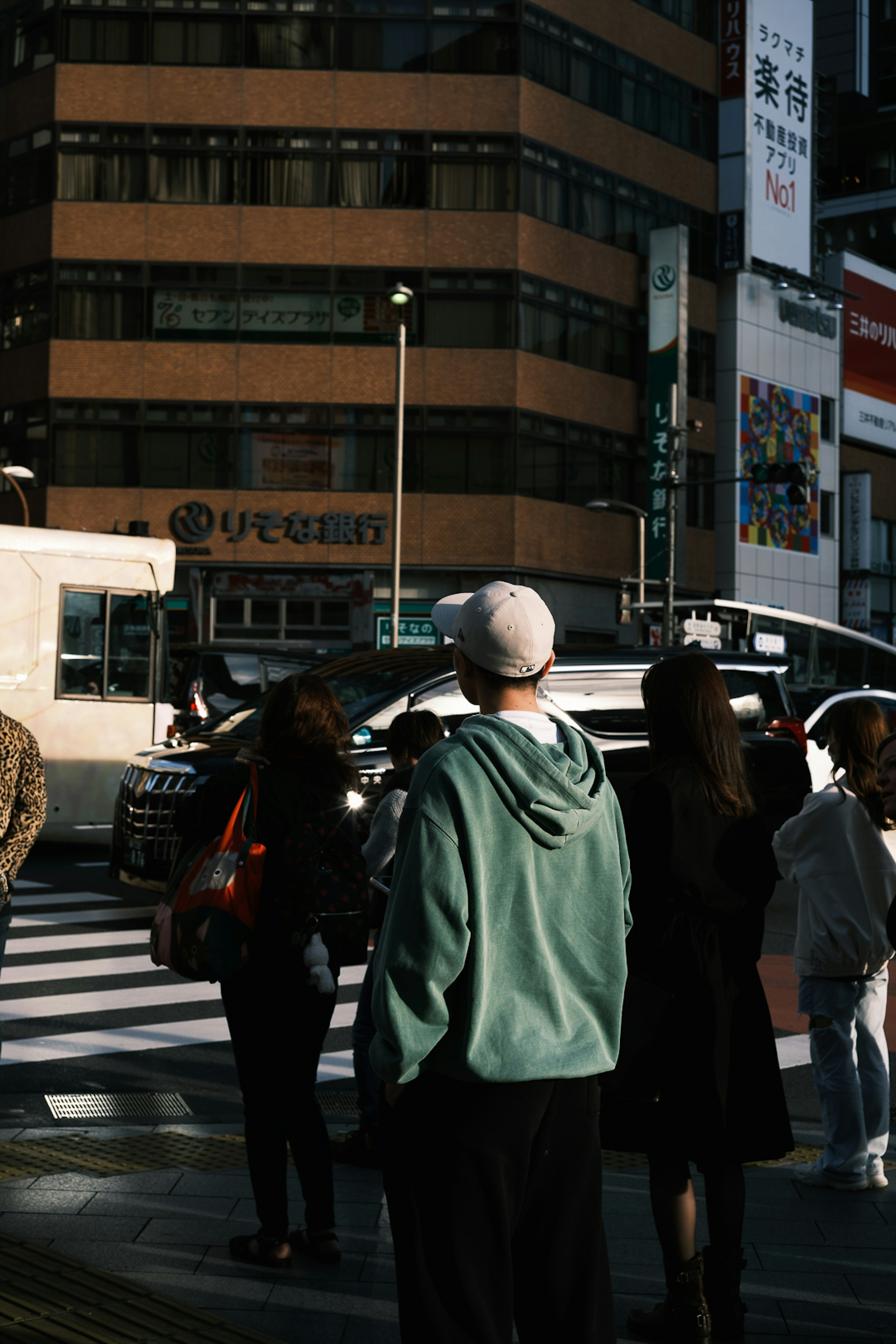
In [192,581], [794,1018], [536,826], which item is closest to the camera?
[536,826]

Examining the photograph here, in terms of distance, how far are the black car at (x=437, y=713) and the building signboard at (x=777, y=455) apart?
31.5 m

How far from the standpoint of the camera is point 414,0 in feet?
125

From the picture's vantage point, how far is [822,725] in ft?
48.8

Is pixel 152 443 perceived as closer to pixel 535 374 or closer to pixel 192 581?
pixel 192 581

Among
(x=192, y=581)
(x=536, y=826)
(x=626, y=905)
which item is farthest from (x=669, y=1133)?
(x=192, y=581)

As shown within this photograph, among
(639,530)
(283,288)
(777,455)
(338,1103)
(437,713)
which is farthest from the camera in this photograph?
(777,455)

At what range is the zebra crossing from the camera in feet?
25.2

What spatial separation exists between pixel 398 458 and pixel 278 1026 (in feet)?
94.5

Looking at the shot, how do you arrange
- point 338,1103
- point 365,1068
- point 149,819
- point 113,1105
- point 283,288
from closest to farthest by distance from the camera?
point 365,1068, point 113,1105, point 338,1103, point 149,819, point 283,288

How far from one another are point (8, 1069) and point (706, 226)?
137ft

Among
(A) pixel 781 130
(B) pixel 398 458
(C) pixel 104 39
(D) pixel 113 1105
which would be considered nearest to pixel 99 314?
(C) pixel 104 39

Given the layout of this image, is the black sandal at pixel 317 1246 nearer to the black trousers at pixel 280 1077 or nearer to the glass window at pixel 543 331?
the black trousers at pixel 280 1077

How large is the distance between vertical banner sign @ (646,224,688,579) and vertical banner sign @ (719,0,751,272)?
3.42 m

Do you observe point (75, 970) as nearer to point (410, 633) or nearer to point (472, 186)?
point (410, 633)
